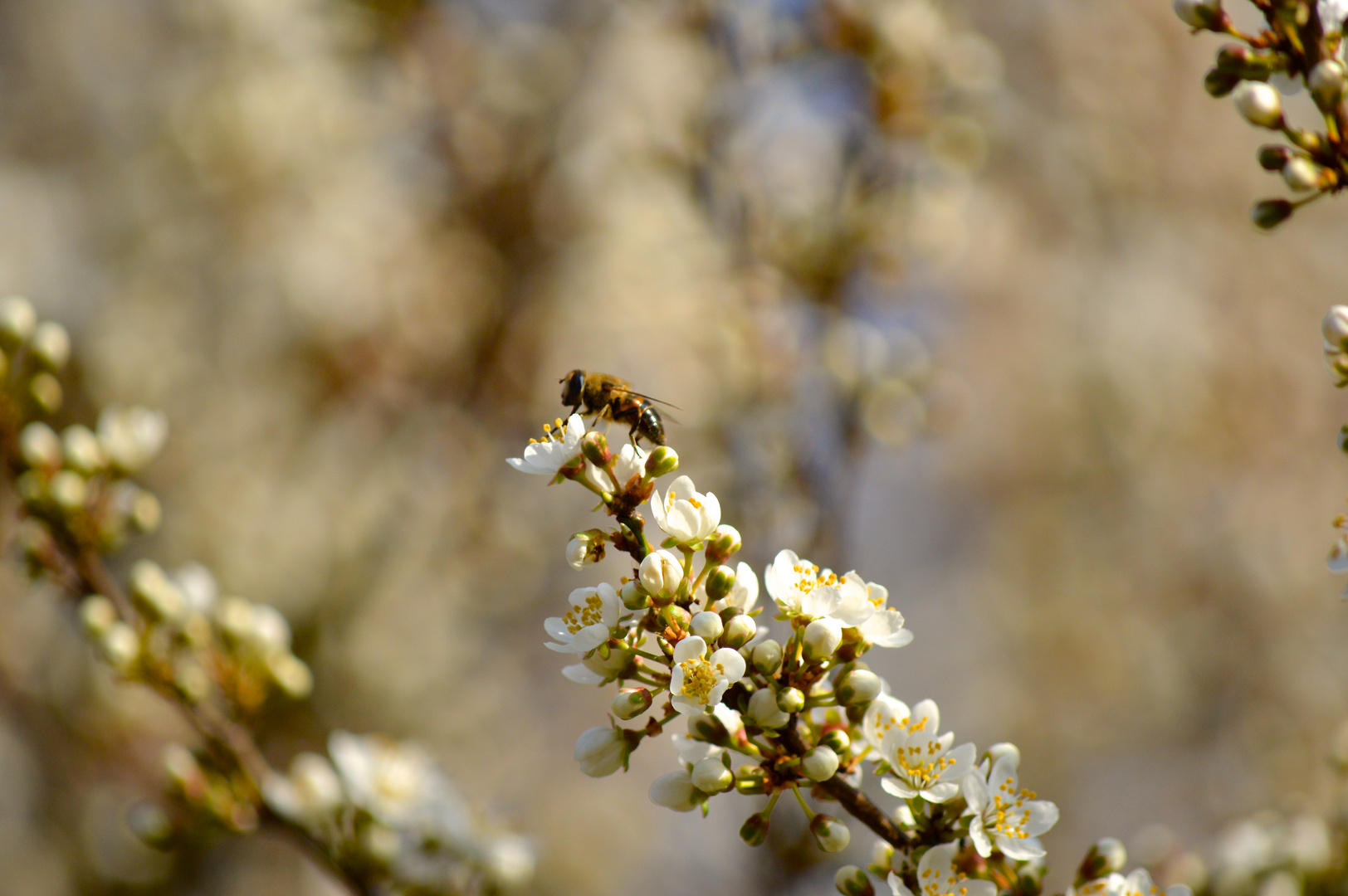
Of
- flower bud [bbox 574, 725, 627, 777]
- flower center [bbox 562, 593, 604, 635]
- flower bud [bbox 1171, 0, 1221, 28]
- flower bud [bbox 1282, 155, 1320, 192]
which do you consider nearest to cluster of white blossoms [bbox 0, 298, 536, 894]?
flower bud [bbox 574, 725, 627, 777]

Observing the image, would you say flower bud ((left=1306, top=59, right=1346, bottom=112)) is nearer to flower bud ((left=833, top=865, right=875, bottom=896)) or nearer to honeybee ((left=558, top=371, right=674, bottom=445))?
honeybee ((left=558, top=371, right=674, bottom=445))

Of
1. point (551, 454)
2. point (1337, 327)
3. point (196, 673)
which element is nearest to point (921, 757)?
point (551, 454)

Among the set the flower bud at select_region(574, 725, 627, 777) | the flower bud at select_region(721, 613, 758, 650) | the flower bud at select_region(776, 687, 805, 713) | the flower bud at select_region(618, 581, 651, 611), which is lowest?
the flower bud at select_region(574, 725, 627, 777)

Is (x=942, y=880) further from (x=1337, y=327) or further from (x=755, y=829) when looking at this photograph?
(x=1337, y=327)

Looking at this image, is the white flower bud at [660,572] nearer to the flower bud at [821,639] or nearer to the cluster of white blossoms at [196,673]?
the flower bud at [821,639]

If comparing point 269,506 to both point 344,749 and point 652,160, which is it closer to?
point 652,160

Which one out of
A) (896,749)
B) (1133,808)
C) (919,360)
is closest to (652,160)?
(919,360)
